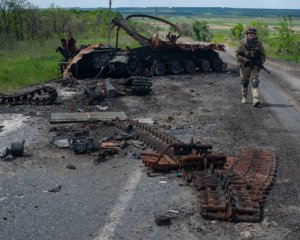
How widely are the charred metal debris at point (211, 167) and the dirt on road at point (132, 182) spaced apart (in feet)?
0.48

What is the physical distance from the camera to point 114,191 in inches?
288

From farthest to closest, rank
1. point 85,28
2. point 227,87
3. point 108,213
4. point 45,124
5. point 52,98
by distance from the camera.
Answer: point 85,28 → point 227,87 → point 52,98 → point 45,124 → point 108,213

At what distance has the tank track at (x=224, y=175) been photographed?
6277 mm

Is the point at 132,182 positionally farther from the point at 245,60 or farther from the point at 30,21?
the point at 30,21

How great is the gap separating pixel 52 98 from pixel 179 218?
848 cm

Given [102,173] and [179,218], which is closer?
[179,218]

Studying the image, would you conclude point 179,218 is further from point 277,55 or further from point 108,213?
point 277,55

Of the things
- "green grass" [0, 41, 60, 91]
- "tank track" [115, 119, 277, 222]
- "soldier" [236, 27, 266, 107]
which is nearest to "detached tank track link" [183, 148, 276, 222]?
"tank track" [115, 119, 277, 222]

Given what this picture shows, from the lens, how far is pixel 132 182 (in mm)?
7711

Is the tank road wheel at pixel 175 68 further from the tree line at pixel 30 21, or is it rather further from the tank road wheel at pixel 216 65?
the tree line at pixel 30 21

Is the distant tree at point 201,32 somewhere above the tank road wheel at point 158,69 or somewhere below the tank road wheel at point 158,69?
below

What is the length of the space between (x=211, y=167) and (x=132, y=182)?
1.17 metres

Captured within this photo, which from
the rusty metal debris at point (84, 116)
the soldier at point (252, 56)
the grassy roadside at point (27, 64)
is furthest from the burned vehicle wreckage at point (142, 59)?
the soldier at point (252, 56)

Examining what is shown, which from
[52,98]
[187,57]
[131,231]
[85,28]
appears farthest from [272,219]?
[85,28]
